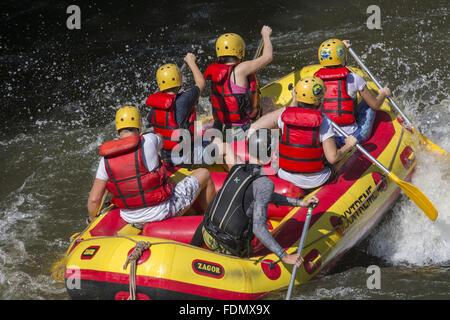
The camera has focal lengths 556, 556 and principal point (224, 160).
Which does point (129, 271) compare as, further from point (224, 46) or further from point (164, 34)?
point (164, 34)

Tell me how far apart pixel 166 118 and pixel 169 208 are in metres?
1.00

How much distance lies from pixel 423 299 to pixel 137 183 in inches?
104

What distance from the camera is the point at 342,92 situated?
577 centimetres

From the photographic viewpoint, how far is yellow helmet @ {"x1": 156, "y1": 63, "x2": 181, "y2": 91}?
5.43m

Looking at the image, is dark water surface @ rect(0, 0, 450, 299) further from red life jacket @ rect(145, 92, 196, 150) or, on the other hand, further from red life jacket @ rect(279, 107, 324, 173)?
red life jacket @ rect(145, 92, 196, 150)

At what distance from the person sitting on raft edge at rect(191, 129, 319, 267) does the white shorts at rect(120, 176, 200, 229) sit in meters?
0.46

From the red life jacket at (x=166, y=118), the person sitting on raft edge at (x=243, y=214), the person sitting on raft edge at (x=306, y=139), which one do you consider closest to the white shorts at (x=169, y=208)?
the person sitting on raft edge at (x=243, y=214)

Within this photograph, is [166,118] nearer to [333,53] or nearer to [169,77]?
[169,77]

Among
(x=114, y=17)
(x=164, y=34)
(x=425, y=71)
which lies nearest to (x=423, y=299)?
(x=425, y=71)

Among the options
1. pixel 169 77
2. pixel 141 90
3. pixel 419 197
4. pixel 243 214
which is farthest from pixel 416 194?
pixel 141 90

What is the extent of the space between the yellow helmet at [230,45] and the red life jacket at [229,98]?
4.9 inches

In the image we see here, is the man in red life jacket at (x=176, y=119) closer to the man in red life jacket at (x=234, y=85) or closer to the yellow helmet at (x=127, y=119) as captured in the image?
the man in red life jacket at (x=234, y=85)

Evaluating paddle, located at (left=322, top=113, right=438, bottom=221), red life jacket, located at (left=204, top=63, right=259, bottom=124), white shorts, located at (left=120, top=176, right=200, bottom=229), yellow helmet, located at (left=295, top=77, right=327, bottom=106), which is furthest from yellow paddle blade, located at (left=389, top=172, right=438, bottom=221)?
white shorts, located at (left=120, top=176, right=200, bottom=229)

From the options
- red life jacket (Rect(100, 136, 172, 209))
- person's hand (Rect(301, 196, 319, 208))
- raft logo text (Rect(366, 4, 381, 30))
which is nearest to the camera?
person's hand (Rect(301, 196, 319, 208))
